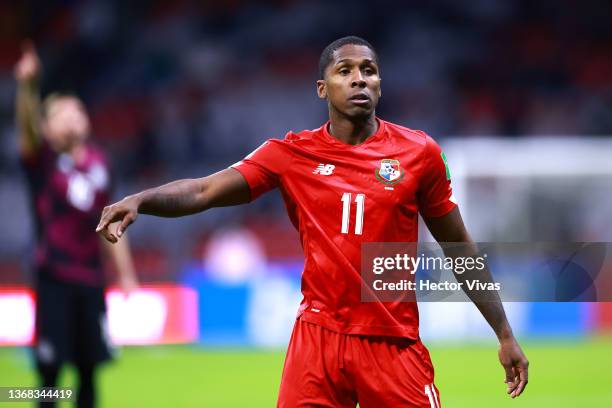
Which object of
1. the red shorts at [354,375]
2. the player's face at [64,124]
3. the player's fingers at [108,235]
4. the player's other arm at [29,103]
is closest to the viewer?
the player's fingers at [108,235]

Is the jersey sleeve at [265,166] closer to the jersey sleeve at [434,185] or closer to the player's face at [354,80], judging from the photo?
the player's face at [354,80]

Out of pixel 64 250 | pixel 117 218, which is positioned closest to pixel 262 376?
pixel 64 250

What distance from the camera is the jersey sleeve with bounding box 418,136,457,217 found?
13.7 feet

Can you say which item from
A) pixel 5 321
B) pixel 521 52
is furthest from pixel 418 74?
pixel 5 321

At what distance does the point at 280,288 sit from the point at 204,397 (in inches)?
206

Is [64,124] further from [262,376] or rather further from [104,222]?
[262,376]

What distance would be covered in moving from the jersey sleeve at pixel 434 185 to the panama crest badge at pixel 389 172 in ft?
0.33

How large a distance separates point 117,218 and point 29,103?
341 centimetres

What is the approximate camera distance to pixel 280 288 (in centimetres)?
1495

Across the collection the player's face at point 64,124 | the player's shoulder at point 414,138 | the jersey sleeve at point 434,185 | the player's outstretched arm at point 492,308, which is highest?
Answer: the player's face at point 64,124

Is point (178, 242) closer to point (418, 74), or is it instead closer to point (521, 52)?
point (418, 74)

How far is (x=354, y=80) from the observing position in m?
4.13

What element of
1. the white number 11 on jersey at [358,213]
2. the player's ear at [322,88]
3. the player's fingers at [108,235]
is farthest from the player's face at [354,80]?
the player's fingers at [108,235]

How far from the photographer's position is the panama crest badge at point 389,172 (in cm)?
411
